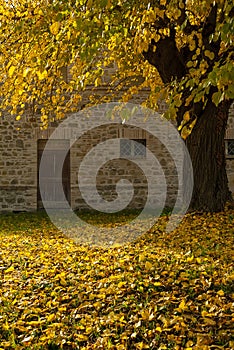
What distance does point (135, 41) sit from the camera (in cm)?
647

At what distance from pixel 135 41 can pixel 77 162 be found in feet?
25.0

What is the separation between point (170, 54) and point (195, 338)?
18.2 feet

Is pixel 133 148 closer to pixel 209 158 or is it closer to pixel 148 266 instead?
pixel 209 158

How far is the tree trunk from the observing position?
27.5 ft

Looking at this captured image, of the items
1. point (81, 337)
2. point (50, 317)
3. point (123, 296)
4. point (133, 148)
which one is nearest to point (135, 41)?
point (123, 296)

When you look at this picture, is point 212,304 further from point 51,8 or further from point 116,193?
point 116,193

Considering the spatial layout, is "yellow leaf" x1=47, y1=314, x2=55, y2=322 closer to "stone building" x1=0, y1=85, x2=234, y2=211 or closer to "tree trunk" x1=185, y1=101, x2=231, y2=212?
"tree trunk" x1=185, y1=101, x2=231, y2=212

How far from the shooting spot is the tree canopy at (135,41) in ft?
16.1

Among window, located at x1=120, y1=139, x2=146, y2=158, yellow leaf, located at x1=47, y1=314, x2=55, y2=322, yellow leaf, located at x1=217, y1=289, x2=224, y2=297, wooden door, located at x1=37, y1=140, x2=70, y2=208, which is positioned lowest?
yellow leaf, located at x1=47, y1=314, x2=55, y2=322

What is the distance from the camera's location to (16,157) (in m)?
13.8

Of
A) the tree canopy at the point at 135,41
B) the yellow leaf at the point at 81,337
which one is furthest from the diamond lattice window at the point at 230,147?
the yellow leaf at the point at 81,337

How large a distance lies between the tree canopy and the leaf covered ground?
169 centimetres

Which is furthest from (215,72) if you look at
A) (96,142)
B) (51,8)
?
(96,142)

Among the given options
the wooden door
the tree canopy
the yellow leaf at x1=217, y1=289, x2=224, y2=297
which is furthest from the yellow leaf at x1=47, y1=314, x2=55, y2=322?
the wooden door
